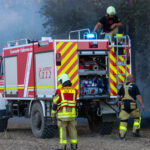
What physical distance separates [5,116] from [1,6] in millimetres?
19408

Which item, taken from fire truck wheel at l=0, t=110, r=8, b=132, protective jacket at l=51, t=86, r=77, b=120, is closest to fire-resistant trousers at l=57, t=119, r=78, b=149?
protective jacket at l=51, t=86, r=77, b=120

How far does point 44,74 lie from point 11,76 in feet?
6.53

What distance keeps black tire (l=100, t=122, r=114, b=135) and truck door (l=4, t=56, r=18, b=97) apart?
2581 millimetres

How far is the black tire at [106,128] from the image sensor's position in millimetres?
12461

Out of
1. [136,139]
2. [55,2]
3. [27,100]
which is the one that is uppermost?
[55,2]

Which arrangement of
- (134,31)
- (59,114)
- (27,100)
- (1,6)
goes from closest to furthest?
(59,114), (27,100), (134,31), (1,6)

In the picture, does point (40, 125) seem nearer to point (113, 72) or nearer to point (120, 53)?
point (113, 72)

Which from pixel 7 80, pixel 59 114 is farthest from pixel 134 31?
pixel 59 114

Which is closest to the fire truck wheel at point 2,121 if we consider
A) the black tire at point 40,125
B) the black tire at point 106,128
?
the black tire at point 40,125

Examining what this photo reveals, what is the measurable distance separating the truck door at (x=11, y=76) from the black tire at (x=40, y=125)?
1.26 m

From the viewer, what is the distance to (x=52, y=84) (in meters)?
11.5

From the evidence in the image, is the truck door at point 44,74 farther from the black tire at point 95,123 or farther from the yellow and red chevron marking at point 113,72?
the black tire at point 95,123

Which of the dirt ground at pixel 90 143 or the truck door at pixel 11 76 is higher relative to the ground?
the truck door at pixel 11 76

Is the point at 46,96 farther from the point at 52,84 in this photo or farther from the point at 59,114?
the point at 59,114
